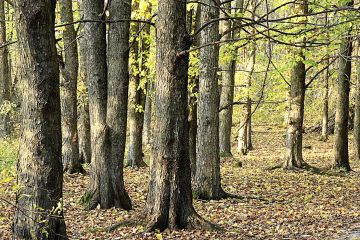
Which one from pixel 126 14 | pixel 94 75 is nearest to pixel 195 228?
pixel 94 75

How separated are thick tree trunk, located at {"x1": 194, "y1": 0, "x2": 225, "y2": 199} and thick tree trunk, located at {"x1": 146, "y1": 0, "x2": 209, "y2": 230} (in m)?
3.02

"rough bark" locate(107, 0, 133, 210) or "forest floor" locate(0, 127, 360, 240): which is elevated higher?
"rough bark" locate(107, 0, 133, 210)

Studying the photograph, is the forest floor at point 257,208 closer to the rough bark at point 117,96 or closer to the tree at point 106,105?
the tree at point 106,105

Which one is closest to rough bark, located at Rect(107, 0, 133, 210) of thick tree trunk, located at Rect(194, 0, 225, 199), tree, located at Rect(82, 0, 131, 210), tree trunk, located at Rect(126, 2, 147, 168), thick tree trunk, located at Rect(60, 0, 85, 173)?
tree, located at Rect(82, 0, 131, 210)

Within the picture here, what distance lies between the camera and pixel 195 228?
22.2 feet

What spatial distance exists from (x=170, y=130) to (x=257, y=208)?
3.72m

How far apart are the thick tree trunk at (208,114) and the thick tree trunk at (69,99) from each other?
5145 mm

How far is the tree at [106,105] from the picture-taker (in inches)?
349

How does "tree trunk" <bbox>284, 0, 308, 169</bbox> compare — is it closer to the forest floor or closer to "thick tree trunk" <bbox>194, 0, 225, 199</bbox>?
the forest floor

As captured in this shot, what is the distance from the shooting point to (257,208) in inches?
366

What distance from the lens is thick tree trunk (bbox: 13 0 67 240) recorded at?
14.5 feet

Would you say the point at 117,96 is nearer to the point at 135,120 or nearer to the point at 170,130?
the point at 170,130

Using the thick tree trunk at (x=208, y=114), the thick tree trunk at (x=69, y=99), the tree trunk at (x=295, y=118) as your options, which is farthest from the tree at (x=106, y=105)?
the tree trunk at (x=295, y=118)

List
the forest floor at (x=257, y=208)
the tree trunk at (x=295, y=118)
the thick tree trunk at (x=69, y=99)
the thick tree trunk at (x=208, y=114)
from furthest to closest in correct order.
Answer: the tree trunk at (x=295, y=118) → the thick tree trunk at (x=69, y=99) → the thick tree trunk at (x=208, y=114) → the forest floor at (x=257, y=208)
